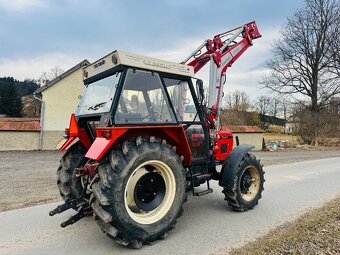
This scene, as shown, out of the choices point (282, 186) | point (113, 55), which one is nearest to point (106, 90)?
point (113, 55)

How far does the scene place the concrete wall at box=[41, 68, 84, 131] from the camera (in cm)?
1706

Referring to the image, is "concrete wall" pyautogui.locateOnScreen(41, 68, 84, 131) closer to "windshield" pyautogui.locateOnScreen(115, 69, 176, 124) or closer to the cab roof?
the cab roof

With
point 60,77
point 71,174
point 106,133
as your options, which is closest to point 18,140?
point 60,77

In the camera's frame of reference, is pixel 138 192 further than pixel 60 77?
No

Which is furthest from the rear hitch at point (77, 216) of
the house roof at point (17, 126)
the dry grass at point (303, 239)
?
the house roof at point (17, 126)

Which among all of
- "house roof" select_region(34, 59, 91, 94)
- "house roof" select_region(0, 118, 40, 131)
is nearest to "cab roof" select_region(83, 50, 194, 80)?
"house roof" select_region(0, 118, 40, 131)

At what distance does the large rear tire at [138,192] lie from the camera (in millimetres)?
3129

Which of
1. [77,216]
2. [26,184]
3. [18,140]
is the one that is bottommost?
[26,184]

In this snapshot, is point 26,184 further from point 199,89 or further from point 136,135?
point 199,89

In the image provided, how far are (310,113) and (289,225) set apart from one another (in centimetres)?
2295

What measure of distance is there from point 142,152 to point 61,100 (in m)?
15.9

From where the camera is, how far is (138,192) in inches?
143

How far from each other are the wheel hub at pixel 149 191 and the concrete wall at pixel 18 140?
1379 cm

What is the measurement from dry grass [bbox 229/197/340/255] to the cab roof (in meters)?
2.53
